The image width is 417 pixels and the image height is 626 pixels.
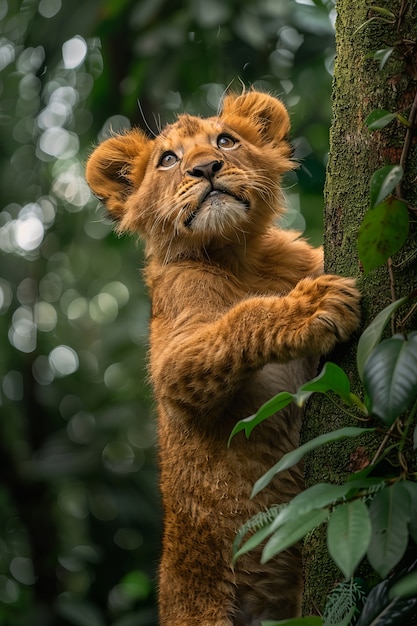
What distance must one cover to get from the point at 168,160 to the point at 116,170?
2.13 feet

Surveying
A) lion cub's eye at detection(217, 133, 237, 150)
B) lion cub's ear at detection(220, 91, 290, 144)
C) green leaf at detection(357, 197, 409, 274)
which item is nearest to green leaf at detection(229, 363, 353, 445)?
green leaf at detection(357, 197, 409, 274)

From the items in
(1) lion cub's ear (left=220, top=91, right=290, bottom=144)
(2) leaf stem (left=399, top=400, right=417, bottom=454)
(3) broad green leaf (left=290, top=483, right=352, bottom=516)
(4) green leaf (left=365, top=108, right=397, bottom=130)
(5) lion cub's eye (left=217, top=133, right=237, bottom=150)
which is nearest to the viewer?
(3) broad green leaf (left=290, top=483, right=352, bottom=516)

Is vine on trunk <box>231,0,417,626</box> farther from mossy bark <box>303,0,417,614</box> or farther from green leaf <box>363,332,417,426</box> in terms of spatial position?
mossy bark <box>303,0,417,614</box>

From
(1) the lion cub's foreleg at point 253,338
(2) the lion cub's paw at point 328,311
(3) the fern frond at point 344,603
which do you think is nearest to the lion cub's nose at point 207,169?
(1) the lion cub's foreleg at point 253,338

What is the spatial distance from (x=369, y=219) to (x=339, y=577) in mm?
1168

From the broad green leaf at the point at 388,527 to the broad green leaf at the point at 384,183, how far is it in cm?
72

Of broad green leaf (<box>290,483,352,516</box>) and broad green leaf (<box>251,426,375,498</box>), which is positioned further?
broad green leaf (<box>251,426,375,498</box>)

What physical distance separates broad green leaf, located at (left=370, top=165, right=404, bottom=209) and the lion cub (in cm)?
92

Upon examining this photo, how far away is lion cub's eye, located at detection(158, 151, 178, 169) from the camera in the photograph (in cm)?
514

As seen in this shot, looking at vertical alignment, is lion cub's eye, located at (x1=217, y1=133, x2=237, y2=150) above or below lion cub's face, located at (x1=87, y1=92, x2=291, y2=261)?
above

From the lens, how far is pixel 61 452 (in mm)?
8695

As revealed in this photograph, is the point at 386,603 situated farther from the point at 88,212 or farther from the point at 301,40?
the point at 88,212

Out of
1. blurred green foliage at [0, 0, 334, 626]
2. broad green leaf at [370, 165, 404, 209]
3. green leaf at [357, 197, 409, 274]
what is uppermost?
broad green leaf at [370, 165, 404, 209]

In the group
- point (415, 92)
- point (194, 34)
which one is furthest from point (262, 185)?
point (194, 34)
